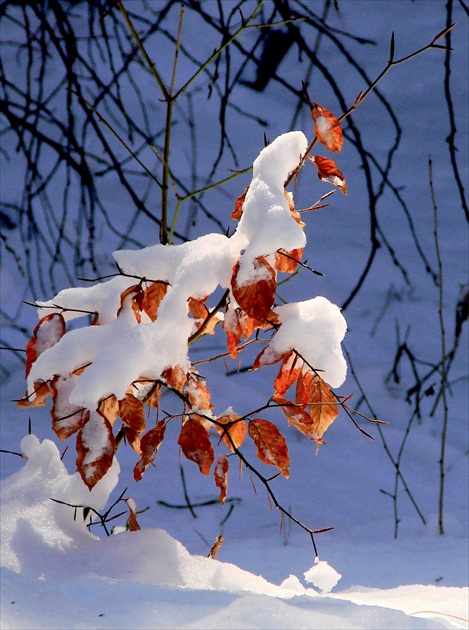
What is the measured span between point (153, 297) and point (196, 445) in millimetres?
239

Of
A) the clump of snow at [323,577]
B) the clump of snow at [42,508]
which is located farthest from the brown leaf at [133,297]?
the clump of snow at [323,577]

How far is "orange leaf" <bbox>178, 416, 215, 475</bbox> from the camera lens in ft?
3.44

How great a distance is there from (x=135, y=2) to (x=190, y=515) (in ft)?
7.33

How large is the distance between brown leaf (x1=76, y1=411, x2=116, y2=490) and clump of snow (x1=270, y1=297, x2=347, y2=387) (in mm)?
281

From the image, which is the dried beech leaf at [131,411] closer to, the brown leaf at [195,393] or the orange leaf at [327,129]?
the brown leaf at [195,393]

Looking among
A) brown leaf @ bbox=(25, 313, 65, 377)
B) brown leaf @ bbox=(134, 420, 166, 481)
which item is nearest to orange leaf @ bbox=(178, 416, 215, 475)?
brown leaf @ bbox=(134, 420, 166, 481)

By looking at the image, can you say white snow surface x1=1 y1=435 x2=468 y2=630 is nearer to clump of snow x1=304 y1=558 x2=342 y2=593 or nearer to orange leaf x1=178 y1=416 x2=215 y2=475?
clump of snow x1=304 y1=558 x2=342 y2=593

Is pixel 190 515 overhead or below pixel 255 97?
below

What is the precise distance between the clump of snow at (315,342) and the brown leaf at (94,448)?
281 mm

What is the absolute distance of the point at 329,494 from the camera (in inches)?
85.2

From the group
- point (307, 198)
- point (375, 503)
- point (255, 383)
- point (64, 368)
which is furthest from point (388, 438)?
point (64, 368)

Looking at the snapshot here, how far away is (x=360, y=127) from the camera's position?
312 cm

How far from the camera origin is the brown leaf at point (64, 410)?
106cm

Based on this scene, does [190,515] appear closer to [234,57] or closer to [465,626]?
[465,626]
